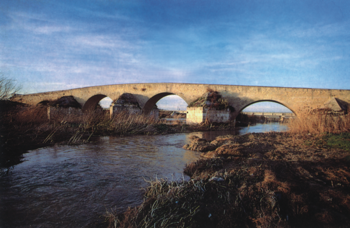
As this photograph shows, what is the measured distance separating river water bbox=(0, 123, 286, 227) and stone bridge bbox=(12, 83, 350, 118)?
11.8 meters

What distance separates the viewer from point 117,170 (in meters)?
4.54

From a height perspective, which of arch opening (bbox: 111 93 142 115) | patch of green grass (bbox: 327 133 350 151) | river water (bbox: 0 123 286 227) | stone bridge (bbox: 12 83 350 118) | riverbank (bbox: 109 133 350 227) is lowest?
river water (bbox: 0 123 286 227)

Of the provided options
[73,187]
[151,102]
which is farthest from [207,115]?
[73,187]

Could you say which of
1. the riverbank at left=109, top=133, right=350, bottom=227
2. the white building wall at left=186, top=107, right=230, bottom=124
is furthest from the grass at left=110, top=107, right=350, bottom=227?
the white building wall at left=186, top=107, right=230, bottom=124

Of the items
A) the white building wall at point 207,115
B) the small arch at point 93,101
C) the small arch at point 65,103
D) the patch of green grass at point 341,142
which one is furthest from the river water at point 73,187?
the small arch at point 93,101

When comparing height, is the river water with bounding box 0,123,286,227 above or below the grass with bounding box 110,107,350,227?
below

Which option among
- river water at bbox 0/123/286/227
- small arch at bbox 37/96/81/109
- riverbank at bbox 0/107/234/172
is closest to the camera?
river water at bbox 0/123/286/227

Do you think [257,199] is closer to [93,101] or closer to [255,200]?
[255,200]

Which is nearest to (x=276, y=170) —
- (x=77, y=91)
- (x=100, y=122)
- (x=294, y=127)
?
(x=294, y=127)

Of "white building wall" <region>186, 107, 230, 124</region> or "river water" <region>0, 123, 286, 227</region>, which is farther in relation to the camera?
"white building wall" <region>186, 107, 230, 124</region>

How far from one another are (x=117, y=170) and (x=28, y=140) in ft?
16.0

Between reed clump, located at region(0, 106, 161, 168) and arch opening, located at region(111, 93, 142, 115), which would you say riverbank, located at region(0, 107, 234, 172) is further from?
arch opening, located at region(111, 93, 142, 115)

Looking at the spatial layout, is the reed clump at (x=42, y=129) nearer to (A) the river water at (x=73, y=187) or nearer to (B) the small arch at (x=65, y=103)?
(A) the river water at (x=73, y=187)

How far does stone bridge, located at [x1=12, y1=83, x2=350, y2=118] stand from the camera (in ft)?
57.6
